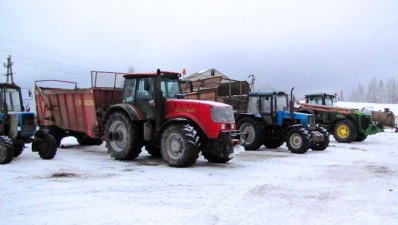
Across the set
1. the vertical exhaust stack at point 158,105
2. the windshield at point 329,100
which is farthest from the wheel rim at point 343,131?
the vertical exhaust stack at point 158,105

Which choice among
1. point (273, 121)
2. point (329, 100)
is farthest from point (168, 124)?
point (329, 100)

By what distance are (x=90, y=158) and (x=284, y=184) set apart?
19.7 feet

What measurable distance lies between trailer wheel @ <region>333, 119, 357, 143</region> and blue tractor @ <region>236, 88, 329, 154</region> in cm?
418

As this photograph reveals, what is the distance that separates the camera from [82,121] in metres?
12.9

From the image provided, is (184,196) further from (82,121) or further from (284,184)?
(82,121)

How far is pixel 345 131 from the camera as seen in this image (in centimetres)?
1867

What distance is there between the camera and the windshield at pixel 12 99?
11.1 meters

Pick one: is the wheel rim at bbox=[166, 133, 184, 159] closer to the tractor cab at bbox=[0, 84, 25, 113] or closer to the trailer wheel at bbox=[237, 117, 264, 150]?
the tractor cab at bbox=[0, 84, 25, 113]

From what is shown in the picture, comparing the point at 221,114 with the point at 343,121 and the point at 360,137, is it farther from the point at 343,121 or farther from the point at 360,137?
the point at 360,137

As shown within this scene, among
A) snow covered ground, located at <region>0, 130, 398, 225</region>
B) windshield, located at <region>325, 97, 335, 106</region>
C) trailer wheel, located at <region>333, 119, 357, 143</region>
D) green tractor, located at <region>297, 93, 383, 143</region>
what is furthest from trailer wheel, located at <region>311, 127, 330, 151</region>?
windshield, located at <region>325, 97, 335, 106</region>

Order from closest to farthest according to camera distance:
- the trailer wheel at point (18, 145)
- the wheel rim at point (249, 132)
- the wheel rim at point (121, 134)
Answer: the trailer wheel at point (18, 145)
the wheel rim at point (121, 134)
the wheel rim at point (249, 132)

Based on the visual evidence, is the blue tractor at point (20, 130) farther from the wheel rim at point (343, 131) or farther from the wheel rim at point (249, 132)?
the wheel rim at point (343, 131)

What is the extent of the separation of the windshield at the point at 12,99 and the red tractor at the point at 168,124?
2.53 meters

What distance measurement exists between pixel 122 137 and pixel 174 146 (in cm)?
189
